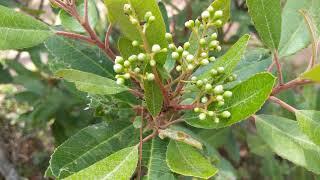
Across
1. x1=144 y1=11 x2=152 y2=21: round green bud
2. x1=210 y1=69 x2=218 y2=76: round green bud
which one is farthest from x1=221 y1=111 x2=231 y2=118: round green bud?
x1=144 y1=11 x2=152 y2=21: round green bud

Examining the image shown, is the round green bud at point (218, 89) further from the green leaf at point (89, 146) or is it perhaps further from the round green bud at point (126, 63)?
the green leaf at point (89, 146)

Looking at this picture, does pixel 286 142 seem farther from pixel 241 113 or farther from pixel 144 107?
pixel 144 107

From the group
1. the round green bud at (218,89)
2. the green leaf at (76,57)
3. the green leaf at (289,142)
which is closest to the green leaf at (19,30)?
the green leaf at (76,57)

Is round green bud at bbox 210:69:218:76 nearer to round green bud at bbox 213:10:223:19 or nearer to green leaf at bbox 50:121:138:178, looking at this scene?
round green bud at bbox 213:10:223:19

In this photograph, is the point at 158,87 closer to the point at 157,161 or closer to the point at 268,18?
the point at 157,161

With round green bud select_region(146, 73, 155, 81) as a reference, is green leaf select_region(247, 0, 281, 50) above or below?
above

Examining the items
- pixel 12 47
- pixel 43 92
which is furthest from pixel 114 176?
pixel 43 92
